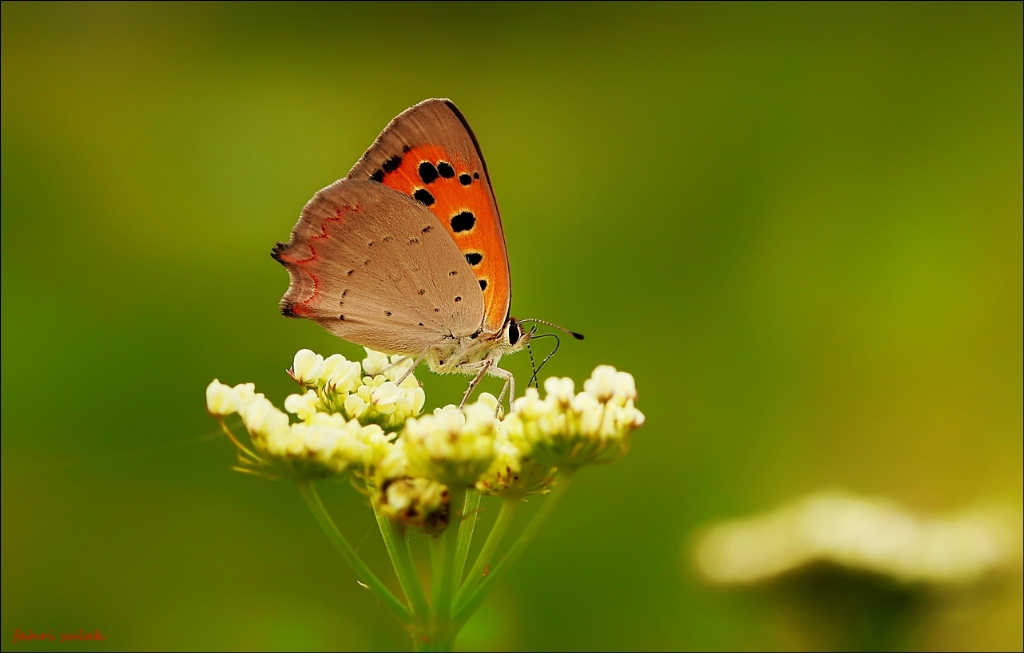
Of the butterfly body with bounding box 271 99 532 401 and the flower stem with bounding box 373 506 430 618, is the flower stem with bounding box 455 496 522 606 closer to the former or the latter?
the flower stem with bounding box 373 506 430 618

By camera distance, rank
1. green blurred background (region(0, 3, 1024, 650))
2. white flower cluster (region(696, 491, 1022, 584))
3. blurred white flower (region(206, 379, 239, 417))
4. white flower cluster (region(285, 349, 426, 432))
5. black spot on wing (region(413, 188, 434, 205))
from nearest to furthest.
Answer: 1. blurred white flower (region(206, 379, 239, 417))
2. white flower cluster (region(285, 349, 426, 432))
3. black spot on wing (region(413, 188, 434, 205))
4. white flower cluster (region(696, 491, 1022, 584))
5. green blurred background (region(0, 3, 1024, 650))

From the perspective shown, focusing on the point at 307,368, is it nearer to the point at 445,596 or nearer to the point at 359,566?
the point at 359,566

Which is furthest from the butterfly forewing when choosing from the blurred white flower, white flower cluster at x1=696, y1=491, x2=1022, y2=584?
white flower cluster at x1=696, y1=491, x2=1022, y2=584

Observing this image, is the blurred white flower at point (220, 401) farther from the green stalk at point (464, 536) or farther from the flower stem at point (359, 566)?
the green stalk at point (464, 536)

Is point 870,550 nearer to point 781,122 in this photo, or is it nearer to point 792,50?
point 781,122
